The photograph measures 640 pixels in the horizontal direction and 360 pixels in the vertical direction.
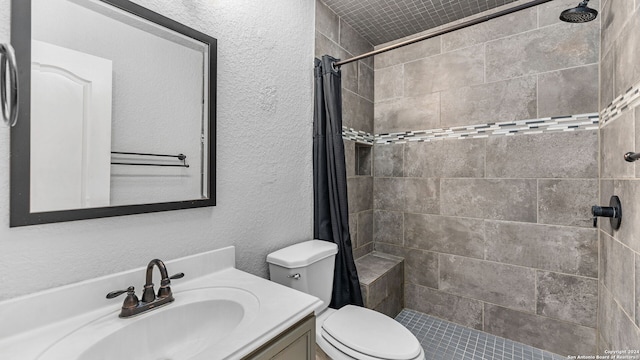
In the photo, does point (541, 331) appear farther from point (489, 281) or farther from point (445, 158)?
point (445, 158)

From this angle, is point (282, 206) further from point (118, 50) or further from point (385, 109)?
point (385, 109)

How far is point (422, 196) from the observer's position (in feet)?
7.54

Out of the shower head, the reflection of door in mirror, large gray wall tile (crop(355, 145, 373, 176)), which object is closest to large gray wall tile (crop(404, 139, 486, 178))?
large gray wall tile (crop(355, 145, 373, 176))

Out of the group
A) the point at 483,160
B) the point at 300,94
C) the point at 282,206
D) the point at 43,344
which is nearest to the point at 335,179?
the point at 282,206

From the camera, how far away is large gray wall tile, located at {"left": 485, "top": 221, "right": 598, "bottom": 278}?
5.56 feet

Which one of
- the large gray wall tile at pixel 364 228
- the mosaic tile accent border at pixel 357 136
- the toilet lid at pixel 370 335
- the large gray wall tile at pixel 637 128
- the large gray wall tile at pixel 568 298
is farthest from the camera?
the large gray wall tile at pixel 364 228

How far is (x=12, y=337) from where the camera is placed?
0.75 m

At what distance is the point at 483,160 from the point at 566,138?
1.56 feet

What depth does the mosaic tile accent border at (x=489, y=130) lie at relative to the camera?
5.64 ft

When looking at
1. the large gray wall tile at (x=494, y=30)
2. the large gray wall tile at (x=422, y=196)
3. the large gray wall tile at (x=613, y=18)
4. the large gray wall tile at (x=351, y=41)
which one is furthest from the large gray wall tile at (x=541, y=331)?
the large gray wall tile at (x=351, y=41)

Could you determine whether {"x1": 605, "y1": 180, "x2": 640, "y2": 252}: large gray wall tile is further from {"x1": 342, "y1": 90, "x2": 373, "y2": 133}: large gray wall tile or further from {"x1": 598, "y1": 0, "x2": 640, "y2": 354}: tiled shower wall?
{"x1": 342, "y1": 90, "x2": 373, "y2": 133}: large gray wall tile

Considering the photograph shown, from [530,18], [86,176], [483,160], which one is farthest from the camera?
[483,160]

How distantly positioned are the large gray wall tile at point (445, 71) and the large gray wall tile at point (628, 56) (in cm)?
78

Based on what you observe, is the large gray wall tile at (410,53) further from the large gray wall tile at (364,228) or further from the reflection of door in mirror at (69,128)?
the reflection of door in mirror at (69,128)
